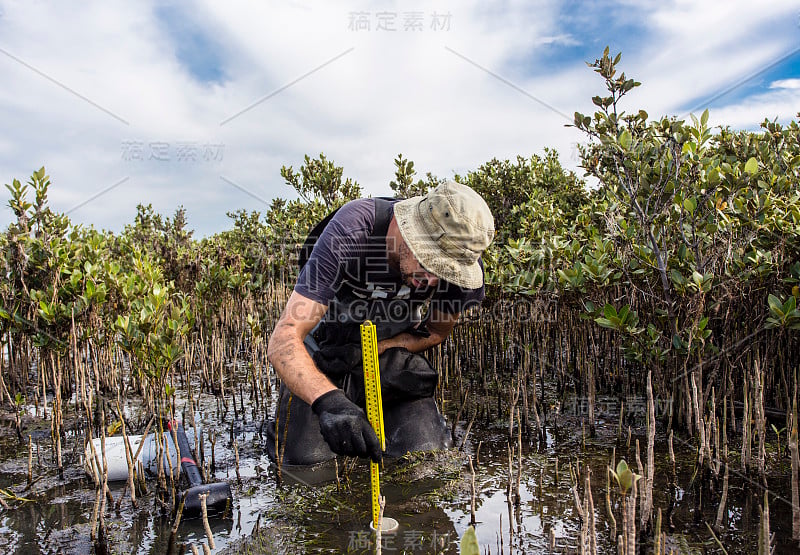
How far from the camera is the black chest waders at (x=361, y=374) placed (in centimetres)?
345

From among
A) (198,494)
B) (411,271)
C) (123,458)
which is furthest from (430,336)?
(123,458)

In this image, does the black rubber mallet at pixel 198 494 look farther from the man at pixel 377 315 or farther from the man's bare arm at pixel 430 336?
the man's bare arm at pixel 430 336

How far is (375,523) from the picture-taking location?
254 cm

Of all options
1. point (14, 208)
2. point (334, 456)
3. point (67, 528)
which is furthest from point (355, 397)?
point (14, 208)

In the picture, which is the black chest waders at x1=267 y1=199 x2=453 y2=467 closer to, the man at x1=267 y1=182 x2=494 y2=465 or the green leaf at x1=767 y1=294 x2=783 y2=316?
the man at x1=267 y1=182 x2=494 y2=465

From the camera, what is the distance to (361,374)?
11.4ft

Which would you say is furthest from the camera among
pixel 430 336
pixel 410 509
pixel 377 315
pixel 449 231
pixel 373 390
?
pixel 430 336

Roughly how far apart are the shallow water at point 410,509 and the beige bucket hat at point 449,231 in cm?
119

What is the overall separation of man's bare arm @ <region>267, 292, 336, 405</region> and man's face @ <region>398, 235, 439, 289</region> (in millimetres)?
551

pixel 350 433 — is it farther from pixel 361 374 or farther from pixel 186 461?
pixel 186 461

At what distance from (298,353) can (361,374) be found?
75 centimetres

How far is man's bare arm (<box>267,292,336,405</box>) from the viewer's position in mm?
2711
